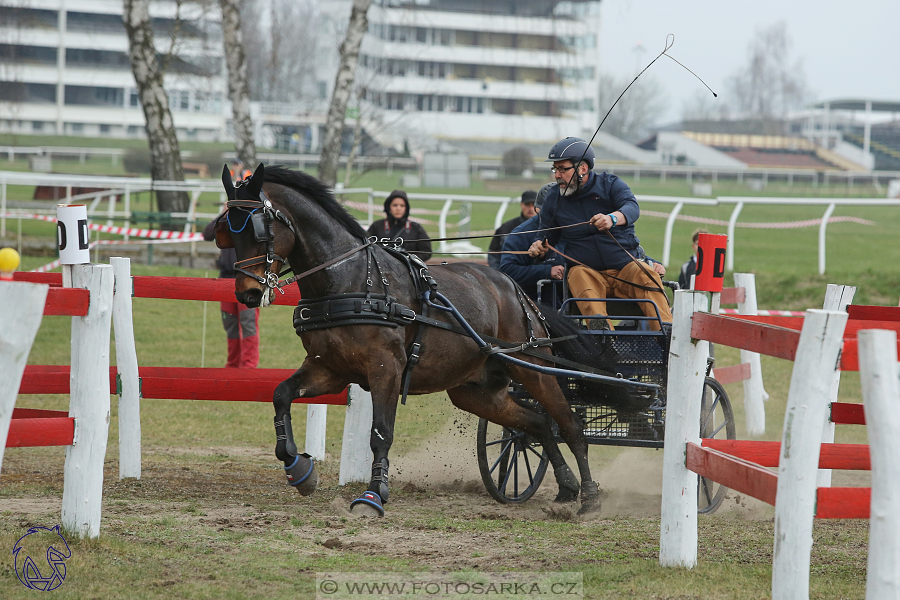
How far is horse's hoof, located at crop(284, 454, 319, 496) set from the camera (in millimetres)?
4879

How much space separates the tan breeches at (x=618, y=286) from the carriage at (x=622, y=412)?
7 centimetres

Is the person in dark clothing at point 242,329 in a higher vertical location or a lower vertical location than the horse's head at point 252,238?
lower

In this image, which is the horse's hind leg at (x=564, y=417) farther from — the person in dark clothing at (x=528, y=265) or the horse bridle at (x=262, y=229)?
the horse bridle at (x=262, y=229)

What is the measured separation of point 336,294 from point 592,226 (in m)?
2.17

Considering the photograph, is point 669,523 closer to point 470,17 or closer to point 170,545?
point 170,545

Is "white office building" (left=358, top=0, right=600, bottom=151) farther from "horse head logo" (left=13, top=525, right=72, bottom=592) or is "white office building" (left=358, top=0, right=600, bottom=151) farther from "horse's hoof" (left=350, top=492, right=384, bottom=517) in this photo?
"horse head logo" (left=13, top=525, right=72, bottom=592)

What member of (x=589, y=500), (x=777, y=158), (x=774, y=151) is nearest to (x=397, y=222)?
(x=589, y=500)

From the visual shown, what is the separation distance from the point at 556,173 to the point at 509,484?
7.78ft

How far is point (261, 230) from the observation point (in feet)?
15.2

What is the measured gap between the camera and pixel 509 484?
22.9ft

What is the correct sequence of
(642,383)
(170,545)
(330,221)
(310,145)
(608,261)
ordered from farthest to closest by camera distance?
(310,145)
(608,261)
(642,383)
(330,221)
(170,545)

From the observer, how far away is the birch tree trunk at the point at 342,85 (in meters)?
15.1

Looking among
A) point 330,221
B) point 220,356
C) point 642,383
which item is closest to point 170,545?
point 330,221

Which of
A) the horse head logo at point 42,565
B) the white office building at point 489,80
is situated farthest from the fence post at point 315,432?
the white office building at point 489,80
